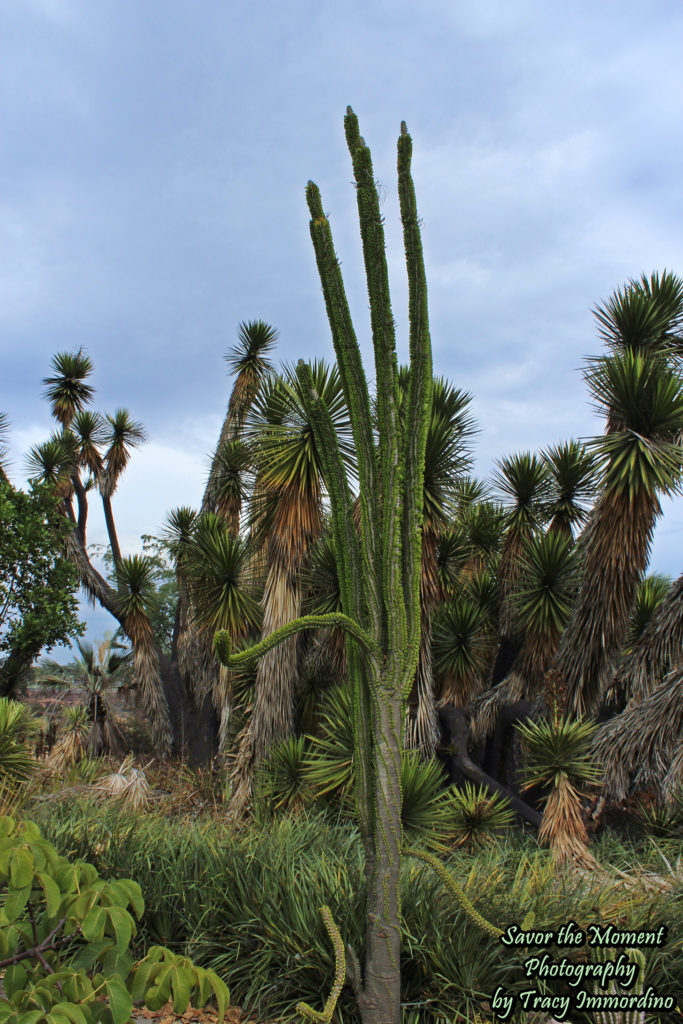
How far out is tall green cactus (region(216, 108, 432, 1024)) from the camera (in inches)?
177

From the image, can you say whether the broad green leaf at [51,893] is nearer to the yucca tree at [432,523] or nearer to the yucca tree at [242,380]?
the yucca tree at [432,523]

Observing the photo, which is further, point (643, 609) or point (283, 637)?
point (643, 609)

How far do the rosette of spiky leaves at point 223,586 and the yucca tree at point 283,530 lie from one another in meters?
1.30

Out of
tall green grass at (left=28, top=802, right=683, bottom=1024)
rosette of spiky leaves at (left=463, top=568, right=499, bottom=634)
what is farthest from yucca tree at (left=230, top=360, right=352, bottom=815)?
rosette of spiky leaves at (left=463, top=568, right=499, bottom=634)

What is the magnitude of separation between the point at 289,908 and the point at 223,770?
734 centimetres

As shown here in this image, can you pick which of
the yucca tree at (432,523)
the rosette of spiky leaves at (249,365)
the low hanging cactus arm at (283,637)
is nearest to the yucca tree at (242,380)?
the rosette of spiky leaves at (249,365)

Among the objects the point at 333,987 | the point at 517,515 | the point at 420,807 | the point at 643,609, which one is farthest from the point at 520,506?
the point at 333,987

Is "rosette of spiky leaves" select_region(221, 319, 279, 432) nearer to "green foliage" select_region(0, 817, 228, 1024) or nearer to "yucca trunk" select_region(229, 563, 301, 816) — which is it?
"yucca trunk" select_region(229, 563, 301, 816)

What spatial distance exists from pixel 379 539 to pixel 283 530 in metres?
6.48

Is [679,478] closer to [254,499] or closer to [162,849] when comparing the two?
[254,499]

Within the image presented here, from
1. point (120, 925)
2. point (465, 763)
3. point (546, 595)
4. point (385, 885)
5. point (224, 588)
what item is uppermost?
point (224, 588)

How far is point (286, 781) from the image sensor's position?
10266mm

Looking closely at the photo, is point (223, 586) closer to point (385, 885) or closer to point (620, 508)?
point (620, 508)

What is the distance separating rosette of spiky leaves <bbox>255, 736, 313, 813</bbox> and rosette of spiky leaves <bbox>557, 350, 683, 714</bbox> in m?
4.24
